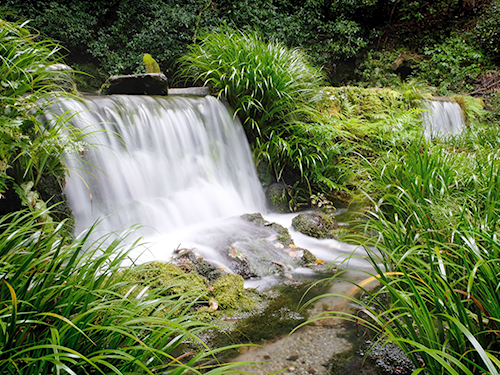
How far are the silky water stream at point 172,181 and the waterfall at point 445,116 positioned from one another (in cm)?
465

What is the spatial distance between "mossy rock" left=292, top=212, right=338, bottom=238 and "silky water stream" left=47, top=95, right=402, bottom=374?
0.12 m

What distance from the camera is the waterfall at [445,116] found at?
7543 mm

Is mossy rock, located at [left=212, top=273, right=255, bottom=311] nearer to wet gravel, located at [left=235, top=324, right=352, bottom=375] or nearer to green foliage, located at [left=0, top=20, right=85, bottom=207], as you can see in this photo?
wet gravel, located at [left=235, top=324, right=352, bottom=375]

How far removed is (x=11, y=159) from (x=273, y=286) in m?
2.36

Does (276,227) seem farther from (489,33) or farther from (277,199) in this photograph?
(489,33)

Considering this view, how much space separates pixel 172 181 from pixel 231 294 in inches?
89.6

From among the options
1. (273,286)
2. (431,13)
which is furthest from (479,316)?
(431,13)

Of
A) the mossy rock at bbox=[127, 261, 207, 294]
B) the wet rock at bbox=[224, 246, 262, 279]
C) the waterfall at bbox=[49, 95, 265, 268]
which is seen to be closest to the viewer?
the mossy rock at bbox=[127, 261, 207, 294]

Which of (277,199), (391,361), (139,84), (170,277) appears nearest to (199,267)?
(170,277)

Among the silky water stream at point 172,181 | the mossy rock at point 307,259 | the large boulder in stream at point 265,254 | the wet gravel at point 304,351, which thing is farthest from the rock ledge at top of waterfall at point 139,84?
the wet gravel at point 304,351

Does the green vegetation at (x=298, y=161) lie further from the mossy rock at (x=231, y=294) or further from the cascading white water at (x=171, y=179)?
the cascading white water at (x=171, y=179)

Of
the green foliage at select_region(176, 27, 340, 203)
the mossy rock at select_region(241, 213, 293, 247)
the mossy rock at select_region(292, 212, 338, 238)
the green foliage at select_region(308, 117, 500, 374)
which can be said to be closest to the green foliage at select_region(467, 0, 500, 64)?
the green foliage at select_region(176, 27, 340, 203)

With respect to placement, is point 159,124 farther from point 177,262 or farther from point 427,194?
point 427,194

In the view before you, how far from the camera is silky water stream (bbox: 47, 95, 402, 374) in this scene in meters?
3.52
